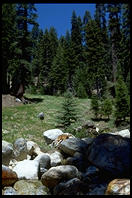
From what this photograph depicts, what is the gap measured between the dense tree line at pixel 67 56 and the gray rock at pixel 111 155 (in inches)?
436

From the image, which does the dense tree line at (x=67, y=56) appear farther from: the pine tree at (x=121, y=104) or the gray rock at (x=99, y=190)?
the gray rock at (x=99, y=190)

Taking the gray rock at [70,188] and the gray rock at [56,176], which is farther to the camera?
the gray rock at [56,176]

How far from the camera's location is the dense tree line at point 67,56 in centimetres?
2425

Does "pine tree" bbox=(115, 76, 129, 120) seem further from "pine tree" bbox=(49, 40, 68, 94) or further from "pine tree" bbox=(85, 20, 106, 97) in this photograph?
"pine tree" bbox=(49, 40, 68, 94)

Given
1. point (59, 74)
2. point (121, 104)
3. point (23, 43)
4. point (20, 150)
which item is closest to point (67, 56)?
point (59, 74)

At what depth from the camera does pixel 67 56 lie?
4338cm

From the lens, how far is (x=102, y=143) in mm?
Result: 6023

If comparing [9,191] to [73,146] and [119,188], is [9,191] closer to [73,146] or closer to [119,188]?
[119,188]

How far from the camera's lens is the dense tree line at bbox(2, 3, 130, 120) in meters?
24.2

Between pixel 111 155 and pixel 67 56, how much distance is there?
3861 cm

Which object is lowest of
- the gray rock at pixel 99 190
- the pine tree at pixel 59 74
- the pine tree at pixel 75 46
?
the gray rock at pixel 99 190

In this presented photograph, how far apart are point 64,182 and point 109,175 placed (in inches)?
39.5

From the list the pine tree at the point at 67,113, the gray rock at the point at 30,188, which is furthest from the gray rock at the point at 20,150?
the pine tree at the point at 67,113

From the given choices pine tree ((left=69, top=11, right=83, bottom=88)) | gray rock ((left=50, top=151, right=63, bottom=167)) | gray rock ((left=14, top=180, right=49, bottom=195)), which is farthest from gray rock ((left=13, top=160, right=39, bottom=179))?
pine tree ((left=69, top=11, right=83, bottom=88))
